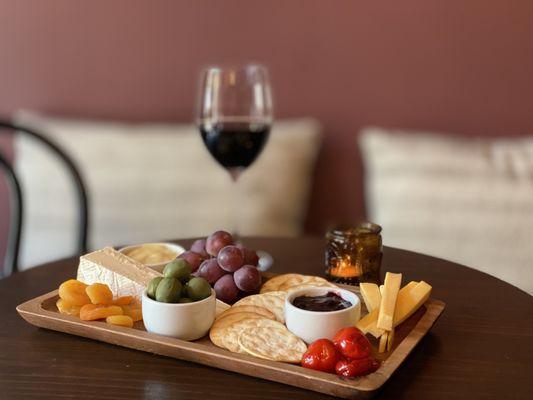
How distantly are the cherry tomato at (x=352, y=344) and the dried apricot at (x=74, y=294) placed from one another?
0.33m

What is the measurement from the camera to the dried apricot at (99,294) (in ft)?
2.72

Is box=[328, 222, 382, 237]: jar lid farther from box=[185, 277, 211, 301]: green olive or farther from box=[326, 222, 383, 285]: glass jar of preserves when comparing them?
box=[185, 277, 211, 301]: green olive

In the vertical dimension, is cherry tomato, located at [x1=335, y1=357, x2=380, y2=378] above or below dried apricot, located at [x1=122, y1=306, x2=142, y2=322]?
above

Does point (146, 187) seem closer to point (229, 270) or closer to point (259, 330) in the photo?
point (229, 270)

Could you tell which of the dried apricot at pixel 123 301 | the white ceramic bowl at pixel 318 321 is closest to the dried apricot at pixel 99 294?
the dried apricot at pixel 123 301

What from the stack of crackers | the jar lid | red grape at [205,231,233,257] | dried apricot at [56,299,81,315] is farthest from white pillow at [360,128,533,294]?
dried apricot at [56,299,81,315]

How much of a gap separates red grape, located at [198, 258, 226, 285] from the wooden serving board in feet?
0.40

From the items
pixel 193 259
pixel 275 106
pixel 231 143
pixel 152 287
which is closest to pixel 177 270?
pixel 152 287

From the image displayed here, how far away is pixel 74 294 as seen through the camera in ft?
2.77

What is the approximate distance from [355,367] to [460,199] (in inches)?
44.3

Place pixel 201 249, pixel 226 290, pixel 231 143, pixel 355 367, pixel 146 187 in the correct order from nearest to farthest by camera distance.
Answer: pixel 355 367 < pixel 226 290 < pixel 201 249 < pixel 231 143 < pixel 146 187

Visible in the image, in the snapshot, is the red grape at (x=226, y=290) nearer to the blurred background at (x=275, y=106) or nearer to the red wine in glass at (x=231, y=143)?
the red wine in glass at (x=231, y=143)

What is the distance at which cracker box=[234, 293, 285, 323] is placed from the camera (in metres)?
0.82

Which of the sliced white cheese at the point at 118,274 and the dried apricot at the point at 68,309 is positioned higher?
the sliced white cheese at the point at 118,274
